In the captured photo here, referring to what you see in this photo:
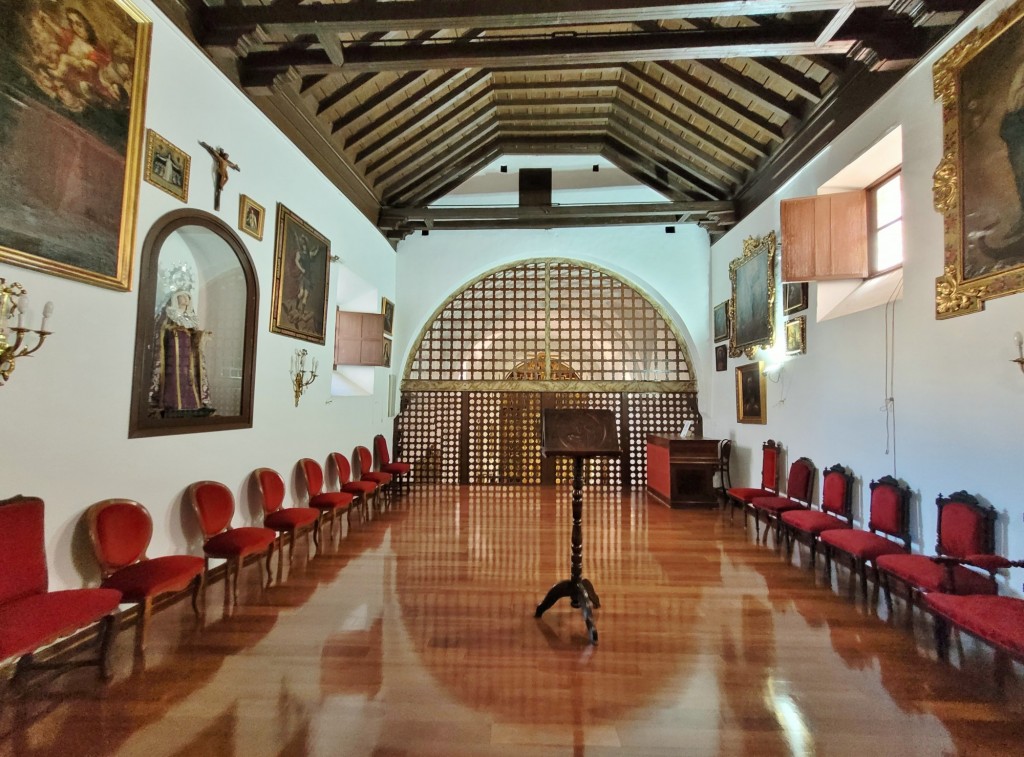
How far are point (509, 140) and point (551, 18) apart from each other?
5007 mm

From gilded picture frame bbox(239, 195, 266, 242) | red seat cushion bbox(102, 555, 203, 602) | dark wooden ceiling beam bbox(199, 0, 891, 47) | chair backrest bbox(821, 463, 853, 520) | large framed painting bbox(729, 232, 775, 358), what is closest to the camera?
red seat cushion bbox(102, 555, 203, 602)

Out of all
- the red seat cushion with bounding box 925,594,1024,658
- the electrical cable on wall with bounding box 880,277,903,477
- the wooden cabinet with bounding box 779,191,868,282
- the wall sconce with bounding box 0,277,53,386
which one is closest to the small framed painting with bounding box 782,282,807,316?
the wooden cabinet with bounding box 779,191,868,282

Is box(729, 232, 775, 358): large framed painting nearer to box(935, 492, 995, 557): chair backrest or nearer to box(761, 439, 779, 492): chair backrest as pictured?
box(761, 439, 779, 492): chair backrest

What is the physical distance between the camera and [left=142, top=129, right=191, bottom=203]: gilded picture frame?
3.57 m

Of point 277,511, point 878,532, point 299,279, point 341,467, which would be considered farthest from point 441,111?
point 878,532

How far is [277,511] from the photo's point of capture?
16.0ft

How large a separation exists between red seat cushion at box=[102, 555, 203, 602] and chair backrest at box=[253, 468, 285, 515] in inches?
56.0

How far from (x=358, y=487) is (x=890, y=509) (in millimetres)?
5909

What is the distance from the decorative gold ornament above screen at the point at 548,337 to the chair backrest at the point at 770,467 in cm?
304

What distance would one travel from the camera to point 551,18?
425cm

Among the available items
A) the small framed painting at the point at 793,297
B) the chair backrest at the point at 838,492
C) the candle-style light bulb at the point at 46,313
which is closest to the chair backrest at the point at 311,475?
the candle-style light bulb at the point at 46,313

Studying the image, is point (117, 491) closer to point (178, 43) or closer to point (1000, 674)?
point (178, 43)

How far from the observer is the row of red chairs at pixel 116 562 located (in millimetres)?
2443

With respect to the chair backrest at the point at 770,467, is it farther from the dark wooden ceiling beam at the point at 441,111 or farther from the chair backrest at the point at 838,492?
the dark wooden ceiling beam at the point at 441,111
